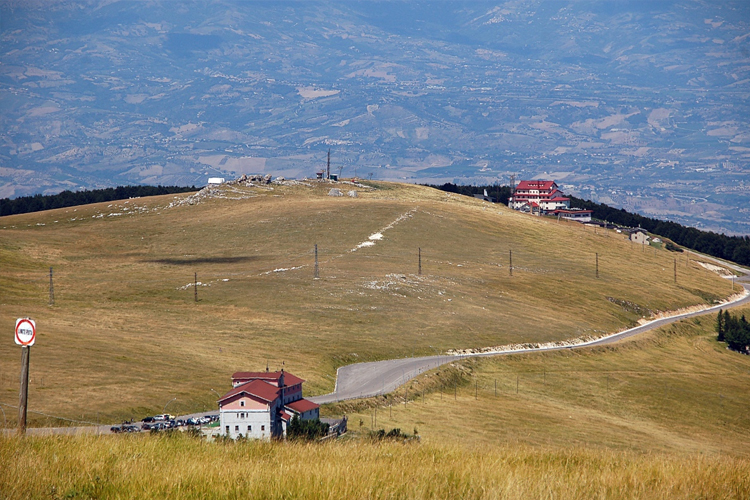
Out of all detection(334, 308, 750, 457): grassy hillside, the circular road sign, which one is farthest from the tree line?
the circular road sign

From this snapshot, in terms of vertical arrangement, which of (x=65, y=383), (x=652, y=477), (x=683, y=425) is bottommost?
(x=683, y=425)

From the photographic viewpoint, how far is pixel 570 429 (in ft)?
230

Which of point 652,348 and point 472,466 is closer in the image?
point 472,466

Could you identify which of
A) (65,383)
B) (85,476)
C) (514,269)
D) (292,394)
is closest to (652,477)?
(85,476)

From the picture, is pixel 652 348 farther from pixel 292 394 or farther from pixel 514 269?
pixel 292 394

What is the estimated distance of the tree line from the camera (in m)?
128

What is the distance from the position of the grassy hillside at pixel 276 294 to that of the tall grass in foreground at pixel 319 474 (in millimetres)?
42289

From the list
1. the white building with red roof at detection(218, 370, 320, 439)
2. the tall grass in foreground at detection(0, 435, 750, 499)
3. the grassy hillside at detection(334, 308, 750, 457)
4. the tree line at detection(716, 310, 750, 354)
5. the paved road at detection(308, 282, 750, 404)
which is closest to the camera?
the tall grass in foreground at detection(0, 435, 750, 499)

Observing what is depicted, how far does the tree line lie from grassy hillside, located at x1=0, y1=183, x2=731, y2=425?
42.2 feet

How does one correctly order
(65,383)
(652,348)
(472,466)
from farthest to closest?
(652,348), (65,383), (472,466)

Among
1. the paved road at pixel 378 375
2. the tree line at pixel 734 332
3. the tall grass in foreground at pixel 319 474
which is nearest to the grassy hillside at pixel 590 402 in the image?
the paved road at pixel 378 375

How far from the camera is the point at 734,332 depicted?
12925 cm

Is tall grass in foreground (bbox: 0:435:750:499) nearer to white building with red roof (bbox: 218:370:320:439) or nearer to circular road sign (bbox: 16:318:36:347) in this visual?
circular road sign (bbox: 16:318:36:347)

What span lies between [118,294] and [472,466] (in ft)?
369
